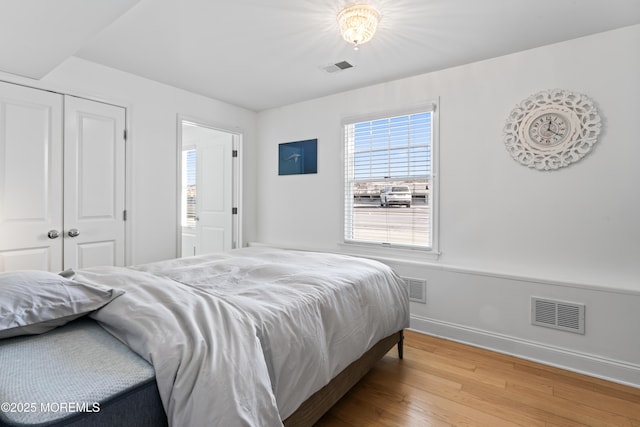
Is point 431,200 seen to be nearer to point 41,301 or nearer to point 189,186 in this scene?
point 41,301

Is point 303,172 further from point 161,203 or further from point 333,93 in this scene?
point 161,203

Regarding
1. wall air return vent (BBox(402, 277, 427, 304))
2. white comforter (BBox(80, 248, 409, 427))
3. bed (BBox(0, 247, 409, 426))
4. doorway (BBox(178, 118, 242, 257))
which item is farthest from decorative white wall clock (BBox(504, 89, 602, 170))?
doorway (BBox(178, 118, 242, 257))

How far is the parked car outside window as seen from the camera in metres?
3.46

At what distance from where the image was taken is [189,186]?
531 cm

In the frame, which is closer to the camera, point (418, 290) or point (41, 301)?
point (41, 301)

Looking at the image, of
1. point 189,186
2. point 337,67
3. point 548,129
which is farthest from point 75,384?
point 189,186

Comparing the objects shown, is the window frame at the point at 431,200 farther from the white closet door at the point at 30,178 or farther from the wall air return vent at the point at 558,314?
the white closet door at the point at 30,178

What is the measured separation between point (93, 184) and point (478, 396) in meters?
3.62

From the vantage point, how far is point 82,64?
296 centimetres

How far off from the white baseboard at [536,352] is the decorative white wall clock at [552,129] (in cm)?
148

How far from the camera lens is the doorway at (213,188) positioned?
14.9 feet

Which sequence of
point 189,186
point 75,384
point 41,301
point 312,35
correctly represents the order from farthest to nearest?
point 189,186, point 312,35, point 41,301, point 75,384

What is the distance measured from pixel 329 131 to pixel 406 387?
2853 millimetres

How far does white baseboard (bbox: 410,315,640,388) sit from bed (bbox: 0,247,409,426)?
1.34 meters
